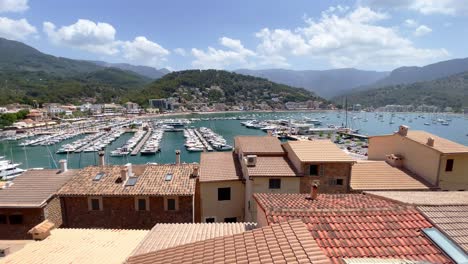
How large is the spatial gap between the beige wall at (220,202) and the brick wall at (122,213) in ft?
5.35

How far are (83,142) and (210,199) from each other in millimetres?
68721

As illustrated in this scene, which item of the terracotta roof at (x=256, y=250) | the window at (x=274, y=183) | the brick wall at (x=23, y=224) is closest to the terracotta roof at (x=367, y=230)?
the terracotta roof at (x=256, y=250)

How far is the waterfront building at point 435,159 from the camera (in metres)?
17.6

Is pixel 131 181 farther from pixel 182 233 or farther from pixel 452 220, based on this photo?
pixel 452 220

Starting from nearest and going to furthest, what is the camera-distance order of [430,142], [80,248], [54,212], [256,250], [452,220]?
[256,250] → [452,220] → [80,248] → [54,212] → [430,142]

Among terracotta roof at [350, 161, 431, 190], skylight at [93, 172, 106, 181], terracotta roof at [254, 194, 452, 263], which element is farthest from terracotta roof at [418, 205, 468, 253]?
skylight at [93, 172, 106, 181]

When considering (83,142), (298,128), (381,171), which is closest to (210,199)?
(381,171)

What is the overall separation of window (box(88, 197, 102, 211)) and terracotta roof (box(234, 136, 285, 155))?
10.2m

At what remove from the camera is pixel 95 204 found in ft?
57.1

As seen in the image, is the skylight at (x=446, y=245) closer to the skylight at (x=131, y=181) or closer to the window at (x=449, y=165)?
the window at (x=449, y=165)

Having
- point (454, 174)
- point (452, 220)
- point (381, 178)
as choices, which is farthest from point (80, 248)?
point (454, 174)

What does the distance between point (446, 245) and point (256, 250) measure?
4523mm

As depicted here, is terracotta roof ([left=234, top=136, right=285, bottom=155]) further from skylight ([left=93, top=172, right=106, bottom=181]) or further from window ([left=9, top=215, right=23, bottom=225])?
window ([left=9, top=215, right=23, bottom=225])

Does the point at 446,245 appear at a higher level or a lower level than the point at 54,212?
higher
